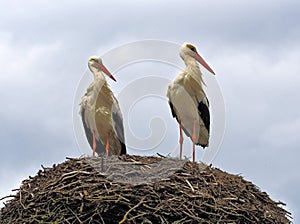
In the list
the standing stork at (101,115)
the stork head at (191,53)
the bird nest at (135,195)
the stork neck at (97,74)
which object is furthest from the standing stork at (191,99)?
the bird nest at (135,195)

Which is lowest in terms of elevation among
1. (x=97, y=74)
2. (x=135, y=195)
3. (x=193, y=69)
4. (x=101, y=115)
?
(x=135, y=195)


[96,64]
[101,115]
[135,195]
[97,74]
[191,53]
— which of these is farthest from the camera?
[191,53]

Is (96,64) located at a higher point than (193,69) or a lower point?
lower

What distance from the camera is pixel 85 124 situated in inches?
468

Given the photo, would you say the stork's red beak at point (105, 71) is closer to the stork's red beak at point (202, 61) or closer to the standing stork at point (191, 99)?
the standing stork at point (191, 99)

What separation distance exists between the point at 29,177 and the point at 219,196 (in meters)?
2.36

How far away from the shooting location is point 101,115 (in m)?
11.5

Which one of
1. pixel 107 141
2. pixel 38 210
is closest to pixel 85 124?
pixel 107 141

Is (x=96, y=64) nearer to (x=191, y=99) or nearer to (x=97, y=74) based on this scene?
(x=97, y=74)

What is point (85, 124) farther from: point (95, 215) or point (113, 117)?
point (95, 215)

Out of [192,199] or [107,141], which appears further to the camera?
[107,141]

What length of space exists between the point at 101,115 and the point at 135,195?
140 inches

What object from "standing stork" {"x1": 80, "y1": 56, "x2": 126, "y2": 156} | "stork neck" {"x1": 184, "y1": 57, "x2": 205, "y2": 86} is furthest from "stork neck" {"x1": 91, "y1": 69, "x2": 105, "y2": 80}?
"stork neck" {"x1": 184, "y1": 57, "x2": 205, "y2": 86}

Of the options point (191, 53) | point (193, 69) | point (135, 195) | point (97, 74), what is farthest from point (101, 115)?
point (135, 195)
